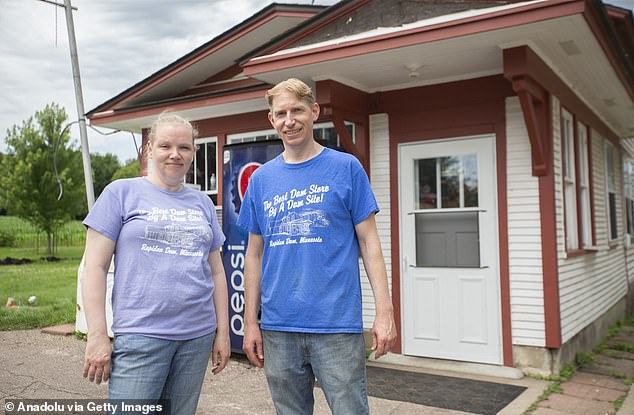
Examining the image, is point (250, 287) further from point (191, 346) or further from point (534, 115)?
point (534, 115)

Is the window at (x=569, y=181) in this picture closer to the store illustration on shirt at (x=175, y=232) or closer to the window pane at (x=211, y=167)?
the window pane at (x=211, y=167)

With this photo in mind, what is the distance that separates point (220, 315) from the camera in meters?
2.35

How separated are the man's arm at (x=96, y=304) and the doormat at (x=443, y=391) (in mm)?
2957

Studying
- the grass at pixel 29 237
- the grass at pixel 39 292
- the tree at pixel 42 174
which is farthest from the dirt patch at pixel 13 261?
the grass at pixel 29 237

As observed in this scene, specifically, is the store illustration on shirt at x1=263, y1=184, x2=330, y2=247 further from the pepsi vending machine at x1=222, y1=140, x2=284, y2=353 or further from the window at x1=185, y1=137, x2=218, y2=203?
the window at x1=185, y1=137, x2=218, y2=203

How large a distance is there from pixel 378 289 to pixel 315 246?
12.0 inches

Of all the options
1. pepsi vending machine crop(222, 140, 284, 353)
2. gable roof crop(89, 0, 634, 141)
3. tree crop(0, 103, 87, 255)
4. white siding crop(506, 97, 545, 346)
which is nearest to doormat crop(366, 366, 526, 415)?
white siding crop(506, 97, 545, 346)

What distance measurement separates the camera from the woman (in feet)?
6.57

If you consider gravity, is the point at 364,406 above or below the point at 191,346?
below

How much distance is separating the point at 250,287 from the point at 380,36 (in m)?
2.96

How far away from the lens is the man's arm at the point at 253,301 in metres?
2.30

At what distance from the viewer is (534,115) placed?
4855 millimetres

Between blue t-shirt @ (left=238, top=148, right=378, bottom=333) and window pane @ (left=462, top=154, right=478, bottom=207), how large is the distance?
3.61 m

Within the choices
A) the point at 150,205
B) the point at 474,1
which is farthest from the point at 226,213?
the point at 150,205
